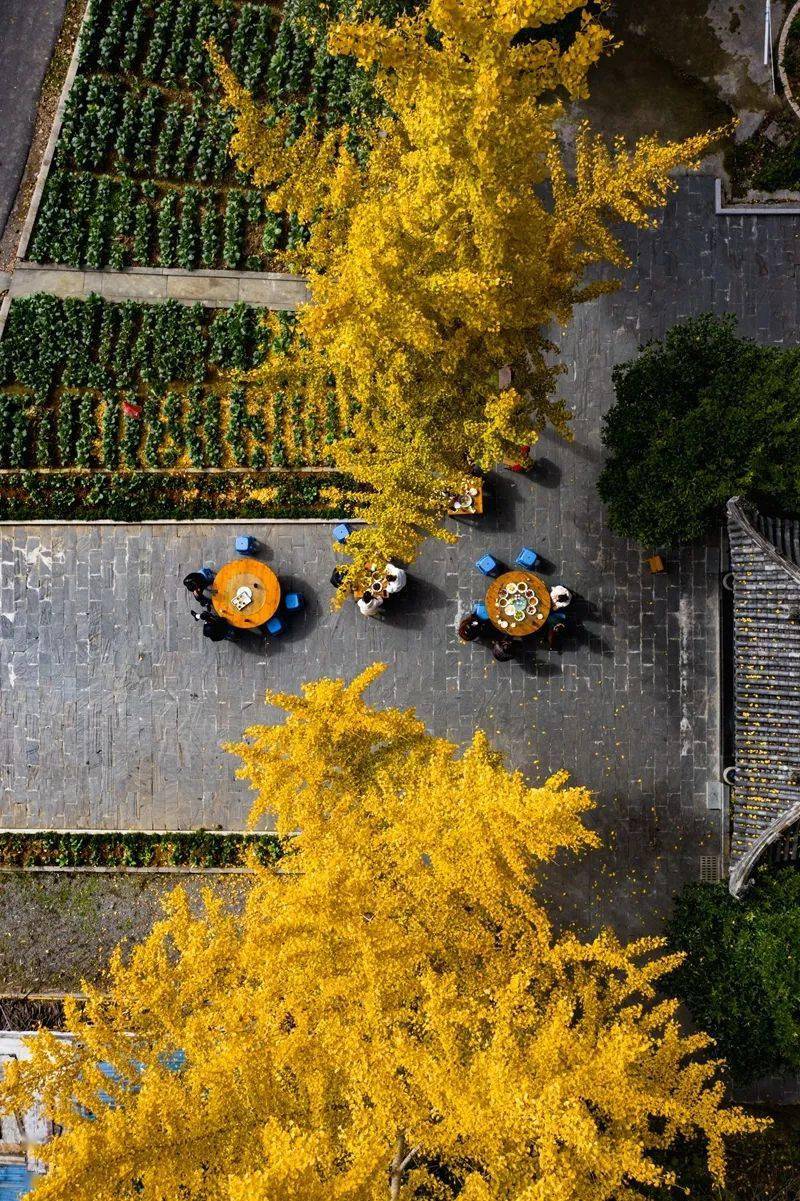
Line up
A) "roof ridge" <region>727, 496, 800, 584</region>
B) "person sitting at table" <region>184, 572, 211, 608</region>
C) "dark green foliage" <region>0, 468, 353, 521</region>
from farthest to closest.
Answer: "dark green foliage" <region>0, 468, 353, 521</region>
"person sitting at table" <region>184, 572, 211, 608</region>
"roof ridge" <region>727, 496, 800, 584</region>

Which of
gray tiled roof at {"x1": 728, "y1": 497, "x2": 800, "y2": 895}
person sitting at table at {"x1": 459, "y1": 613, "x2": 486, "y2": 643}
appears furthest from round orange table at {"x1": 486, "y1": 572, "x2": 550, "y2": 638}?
gray tiled roof at {"x1": 728, "y1": 497, "x2": 800, "y2": 895}

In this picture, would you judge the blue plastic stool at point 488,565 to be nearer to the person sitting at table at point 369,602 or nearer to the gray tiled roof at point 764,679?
the person sitting at table at point 369,602

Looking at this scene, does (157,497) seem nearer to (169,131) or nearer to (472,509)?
(472,509)

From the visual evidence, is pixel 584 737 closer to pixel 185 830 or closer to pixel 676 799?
pixel 676 799

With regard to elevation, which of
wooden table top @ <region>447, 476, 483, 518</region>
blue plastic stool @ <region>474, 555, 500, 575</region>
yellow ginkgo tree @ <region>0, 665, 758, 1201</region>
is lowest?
yellow ginkgo tree @ <region>0, 665, 758, 1201</region>

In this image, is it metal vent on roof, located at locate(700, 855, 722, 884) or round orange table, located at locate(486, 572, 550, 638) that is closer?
round orange table, located at locate(486, 572, 550, 638)

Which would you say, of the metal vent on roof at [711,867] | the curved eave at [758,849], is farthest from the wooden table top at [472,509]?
the metal vent on roof at [711,867]

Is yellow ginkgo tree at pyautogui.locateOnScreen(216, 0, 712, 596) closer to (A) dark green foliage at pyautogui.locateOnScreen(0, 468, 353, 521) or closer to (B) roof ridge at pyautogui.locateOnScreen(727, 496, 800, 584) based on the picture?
(A) dark green foliage at pyautogui.locateOnScreen(0, 468, 353, 521)
